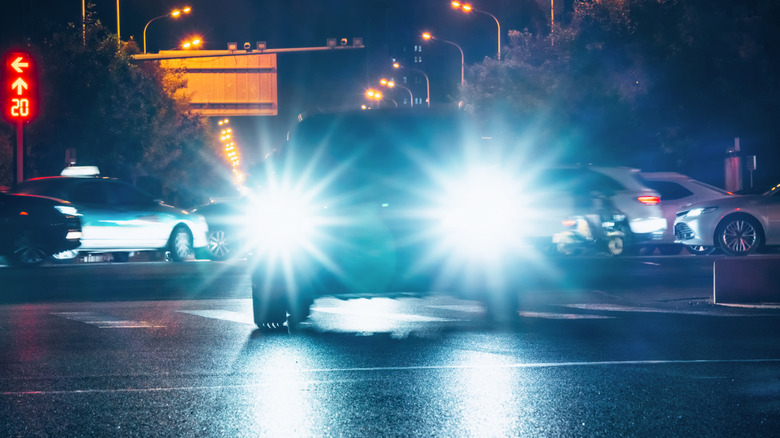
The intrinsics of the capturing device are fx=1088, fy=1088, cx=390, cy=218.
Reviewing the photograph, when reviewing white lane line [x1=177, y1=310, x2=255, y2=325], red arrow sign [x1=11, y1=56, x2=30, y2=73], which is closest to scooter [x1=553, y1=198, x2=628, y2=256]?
white lane line [x1=177, y1=310, x2=255, y2=325]

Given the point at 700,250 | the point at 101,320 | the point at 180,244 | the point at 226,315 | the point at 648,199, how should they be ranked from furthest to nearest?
the point at 700,250 < the point at 180,244 < the point at 648,199 < the point at 226,315 < the point at 101,320

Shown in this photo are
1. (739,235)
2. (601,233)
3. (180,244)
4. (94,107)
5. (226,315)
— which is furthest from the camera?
(94,107)

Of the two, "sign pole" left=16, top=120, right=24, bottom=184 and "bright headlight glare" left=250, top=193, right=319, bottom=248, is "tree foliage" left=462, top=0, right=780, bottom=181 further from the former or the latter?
"bright headlight glare" left=250, top=193, right=319, bottom=248

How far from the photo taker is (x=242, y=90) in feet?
205

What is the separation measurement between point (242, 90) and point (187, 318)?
2064 inches

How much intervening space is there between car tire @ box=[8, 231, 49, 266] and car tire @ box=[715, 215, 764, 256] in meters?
11.9

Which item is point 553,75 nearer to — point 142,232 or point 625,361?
point 142,232

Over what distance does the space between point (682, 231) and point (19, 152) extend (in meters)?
19.2

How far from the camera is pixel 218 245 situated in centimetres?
2314

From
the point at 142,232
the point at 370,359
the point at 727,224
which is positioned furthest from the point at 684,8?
the point at 370,359

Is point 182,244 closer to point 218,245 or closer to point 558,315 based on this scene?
point 218,245

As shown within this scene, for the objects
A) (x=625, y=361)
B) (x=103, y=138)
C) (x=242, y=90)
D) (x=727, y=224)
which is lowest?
(x=625, y=361)

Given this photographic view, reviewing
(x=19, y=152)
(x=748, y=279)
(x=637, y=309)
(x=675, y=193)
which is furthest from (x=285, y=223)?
(x=19, y=152)

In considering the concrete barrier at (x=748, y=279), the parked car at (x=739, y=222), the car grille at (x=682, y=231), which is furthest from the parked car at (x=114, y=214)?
the concrete barrier at (x=748, y=279)
